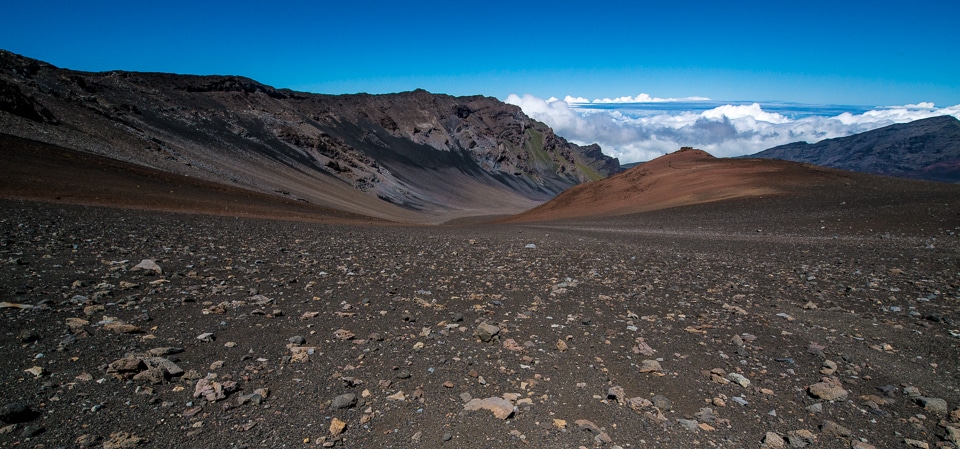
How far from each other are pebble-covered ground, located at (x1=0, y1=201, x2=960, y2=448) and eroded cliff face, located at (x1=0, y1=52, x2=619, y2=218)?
127ft

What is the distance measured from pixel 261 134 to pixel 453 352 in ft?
342

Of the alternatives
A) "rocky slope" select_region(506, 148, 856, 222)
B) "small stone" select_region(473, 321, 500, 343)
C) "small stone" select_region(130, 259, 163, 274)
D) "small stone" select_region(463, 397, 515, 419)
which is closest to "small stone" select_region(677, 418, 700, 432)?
"small stone" select_region(463, 397, 515, 419)

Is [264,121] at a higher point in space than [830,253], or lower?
higher

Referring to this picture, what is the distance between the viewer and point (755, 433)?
3953mm

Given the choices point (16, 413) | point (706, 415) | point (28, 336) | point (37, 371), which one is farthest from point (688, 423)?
point (28, 336)

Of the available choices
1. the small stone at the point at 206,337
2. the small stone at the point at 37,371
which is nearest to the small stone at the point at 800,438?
the small stone at the point at 206,337

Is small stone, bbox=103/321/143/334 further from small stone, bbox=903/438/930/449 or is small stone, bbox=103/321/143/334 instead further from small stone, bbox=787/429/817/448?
small stone, bbox=903/438/930/449

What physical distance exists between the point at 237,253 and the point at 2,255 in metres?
3.85

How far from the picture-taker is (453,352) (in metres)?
5.48

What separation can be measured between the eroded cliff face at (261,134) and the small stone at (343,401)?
43019 millimetres

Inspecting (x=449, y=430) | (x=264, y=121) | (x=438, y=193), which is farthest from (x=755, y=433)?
(x=438, y=193)

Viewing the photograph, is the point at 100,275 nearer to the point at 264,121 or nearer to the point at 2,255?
the point at 2,255

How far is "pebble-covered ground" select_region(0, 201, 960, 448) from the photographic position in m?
3.84

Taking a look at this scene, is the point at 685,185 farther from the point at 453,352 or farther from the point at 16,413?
the point at 16,413
